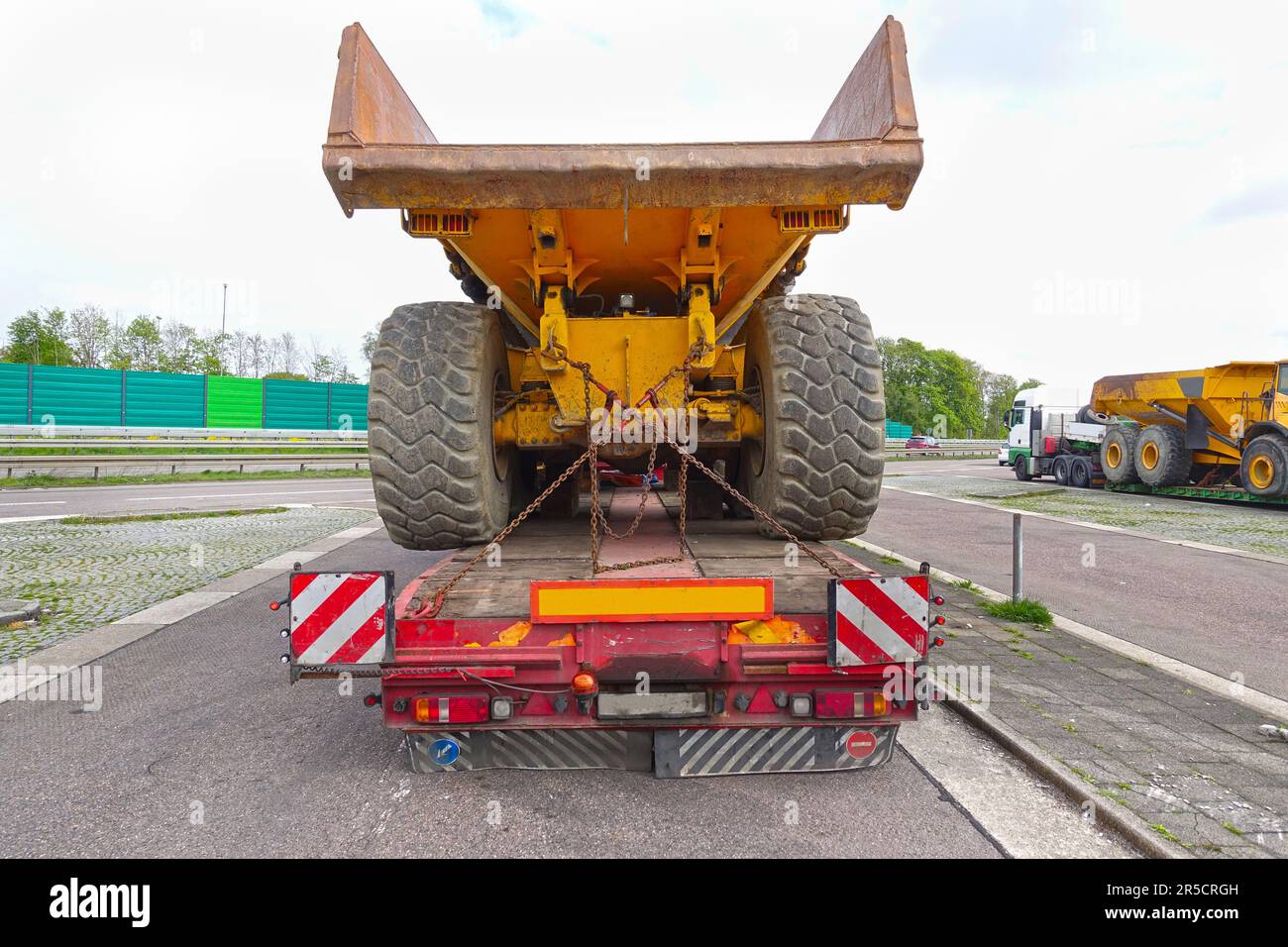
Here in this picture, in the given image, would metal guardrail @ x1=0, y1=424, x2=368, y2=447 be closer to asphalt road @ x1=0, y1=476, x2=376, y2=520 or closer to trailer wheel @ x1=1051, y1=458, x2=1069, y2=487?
asphalt road @ x1=0, y1=476, x2=376, y2=520

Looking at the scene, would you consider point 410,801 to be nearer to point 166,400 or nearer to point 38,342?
point 166,400

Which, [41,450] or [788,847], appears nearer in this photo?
[788,847]

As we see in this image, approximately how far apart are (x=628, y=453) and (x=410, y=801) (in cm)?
223

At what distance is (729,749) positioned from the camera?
2.90 metres

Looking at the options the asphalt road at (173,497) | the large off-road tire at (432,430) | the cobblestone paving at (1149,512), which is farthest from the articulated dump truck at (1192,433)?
the asphalt road at (173,497)

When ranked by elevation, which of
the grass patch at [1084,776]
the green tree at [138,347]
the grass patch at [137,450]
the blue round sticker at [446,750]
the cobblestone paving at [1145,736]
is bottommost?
the cobblestone paving at [1145,736]

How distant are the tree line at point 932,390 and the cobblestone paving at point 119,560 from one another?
76.9 metres

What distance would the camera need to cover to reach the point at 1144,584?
7395mm

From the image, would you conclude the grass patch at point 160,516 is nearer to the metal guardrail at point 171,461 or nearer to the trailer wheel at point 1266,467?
the metal guardrail at point 171,461

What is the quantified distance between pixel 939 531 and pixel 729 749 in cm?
981

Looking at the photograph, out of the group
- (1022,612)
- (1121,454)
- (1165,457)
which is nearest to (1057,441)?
(1121,454)

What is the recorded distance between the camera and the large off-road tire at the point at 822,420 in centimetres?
386
